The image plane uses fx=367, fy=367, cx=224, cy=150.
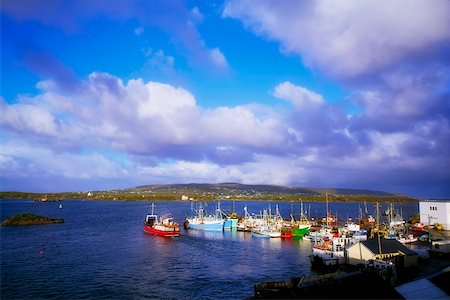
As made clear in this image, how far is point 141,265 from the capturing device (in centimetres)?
4688

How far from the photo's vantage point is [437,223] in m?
78.9

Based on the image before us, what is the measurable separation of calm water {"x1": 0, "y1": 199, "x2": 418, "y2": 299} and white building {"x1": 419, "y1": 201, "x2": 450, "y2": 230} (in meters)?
33.9

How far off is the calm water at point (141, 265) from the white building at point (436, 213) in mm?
33898

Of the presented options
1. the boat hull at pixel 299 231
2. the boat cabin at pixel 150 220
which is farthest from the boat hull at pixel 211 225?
the boat hull at pixel 299 231

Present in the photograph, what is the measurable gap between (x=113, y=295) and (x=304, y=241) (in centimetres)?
4414

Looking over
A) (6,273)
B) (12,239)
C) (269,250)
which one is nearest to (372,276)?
(269,250)

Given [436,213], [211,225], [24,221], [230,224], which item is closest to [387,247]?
[436,213]

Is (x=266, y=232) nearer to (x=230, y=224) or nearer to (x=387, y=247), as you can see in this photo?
(x=230, y=224)

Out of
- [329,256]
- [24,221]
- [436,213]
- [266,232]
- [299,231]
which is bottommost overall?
[266,232]

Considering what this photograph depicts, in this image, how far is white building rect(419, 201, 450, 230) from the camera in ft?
255

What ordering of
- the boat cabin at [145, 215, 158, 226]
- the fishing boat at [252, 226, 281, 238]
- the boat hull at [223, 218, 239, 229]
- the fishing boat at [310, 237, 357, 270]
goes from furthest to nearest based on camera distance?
the boat hull at [223, 218, 239, 229], the boat cabin at [145, 215, 158, 226], the fishing boat at [252, 226, 281, 238], the fishing boat at [310, 237, 357, 270]

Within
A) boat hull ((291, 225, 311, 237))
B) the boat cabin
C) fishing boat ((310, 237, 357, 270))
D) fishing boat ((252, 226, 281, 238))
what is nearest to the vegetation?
the boat cabin

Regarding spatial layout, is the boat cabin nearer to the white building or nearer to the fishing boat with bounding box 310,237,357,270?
the fishing boat with bounding box 310,237,357,270

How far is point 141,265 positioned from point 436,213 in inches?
2585
